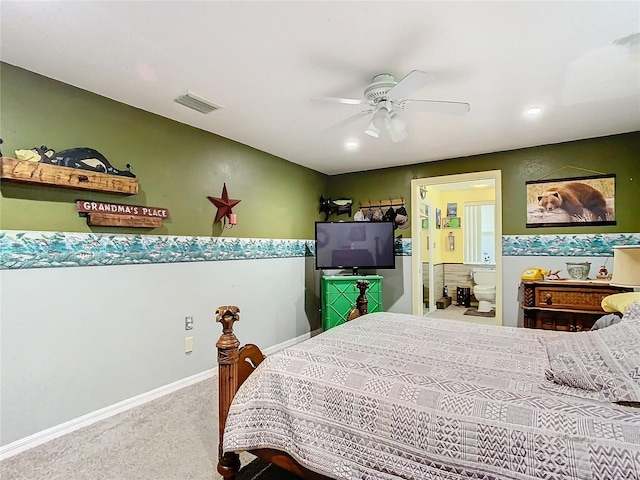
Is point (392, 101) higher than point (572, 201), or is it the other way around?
point (392, 101)

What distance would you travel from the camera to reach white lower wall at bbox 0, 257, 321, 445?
219cm

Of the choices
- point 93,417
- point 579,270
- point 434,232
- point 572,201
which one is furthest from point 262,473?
point 434,232

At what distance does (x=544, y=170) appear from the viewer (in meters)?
3.92

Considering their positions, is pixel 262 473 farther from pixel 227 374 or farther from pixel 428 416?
Result: pixel 428 416

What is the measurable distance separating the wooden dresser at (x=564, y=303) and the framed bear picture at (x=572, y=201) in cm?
78

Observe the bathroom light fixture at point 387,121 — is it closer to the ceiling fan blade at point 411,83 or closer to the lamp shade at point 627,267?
the ceiling fan blade at point 411,83

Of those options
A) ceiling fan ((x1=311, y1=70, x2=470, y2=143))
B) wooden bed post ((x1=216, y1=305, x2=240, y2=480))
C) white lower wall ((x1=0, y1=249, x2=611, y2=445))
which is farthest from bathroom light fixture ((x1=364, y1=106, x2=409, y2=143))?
white lower wall ((x1=0, y1=249, x2=611, y2=445))

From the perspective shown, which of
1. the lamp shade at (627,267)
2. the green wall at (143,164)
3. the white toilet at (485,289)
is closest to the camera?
the lamp shade at (627,267)

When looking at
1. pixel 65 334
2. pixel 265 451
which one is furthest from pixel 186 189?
pixel 265 451

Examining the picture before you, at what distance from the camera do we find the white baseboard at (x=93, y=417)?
2154 millimetres

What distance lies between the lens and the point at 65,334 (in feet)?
7.85

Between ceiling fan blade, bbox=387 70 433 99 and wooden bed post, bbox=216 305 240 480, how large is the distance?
1.56 meters

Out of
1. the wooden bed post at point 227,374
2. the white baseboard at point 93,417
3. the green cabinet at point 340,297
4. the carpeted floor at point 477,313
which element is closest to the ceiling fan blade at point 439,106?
the wooden bed post at point 227,374

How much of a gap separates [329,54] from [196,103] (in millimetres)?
1232
